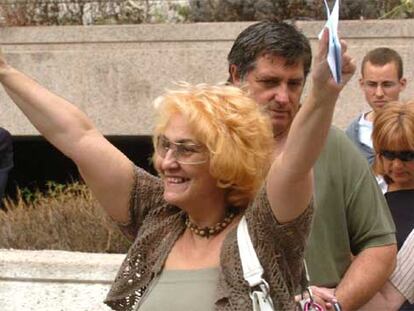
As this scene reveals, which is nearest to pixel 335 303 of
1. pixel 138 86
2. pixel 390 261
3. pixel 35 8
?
pixel 390 261

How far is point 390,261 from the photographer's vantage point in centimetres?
383

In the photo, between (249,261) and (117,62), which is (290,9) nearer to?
(117,62)

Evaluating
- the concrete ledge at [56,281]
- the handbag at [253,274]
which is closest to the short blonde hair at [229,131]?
the handbag at [253,274]

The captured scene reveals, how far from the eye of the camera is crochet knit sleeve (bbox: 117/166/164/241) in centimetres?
338

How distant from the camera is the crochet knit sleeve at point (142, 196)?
3385 millimetres

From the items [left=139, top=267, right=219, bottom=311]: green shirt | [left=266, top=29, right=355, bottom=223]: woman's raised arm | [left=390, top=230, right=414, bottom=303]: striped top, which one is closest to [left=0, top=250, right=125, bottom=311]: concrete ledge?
[left=390, top=230, right=414, bottom=303]: striped top

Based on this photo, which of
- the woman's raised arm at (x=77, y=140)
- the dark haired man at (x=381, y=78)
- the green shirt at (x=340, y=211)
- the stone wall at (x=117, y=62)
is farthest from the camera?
the stone wall at (x=117, y=62)

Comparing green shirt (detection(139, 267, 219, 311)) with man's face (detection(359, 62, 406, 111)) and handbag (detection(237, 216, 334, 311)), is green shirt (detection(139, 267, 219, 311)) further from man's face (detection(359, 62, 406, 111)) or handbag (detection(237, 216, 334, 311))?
man's face (detection(359, 62, 406, 111))

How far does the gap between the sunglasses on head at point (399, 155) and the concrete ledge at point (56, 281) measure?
64.9 inches

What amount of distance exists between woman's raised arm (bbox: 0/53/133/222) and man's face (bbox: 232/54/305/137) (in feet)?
1.68

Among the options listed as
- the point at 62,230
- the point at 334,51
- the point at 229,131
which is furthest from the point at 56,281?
the point at 334,51

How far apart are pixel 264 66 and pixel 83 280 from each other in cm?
221

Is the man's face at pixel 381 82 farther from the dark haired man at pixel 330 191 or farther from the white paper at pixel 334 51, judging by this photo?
the white paper at pixel 334 51

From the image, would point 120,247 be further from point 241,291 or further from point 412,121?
point 241,291
